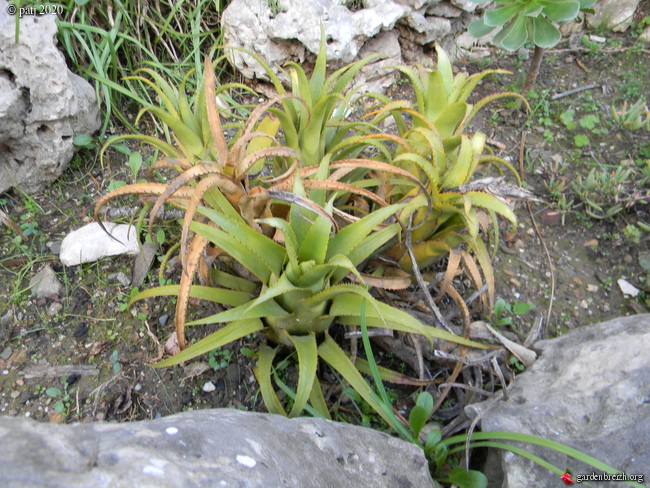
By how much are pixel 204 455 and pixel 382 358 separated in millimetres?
1001

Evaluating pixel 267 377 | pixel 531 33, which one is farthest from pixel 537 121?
pixel 267 377

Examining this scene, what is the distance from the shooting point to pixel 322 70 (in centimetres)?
162

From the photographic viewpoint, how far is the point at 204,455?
2.38ft

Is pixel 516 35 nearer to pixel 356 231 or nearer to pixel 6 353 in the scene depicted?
pixel 356 231

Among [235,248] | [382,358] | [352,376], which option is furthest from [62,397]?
[382,358]

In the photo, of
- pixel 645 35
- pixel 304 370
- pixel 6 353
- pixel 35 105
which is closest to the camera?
pixel 304 370

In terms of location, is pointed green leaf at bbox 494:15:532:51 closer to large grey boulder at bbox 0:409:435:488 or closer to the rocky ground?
the rocky ground

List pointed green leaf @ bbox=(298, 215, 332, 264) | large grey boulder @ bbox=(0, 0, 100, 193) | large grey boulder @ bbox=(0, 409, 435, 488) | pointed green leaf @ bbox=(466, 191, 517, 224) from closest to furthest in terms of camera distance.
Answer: large grey boulder @ bbox=(0, 409, 435, 488)
pointed green leaf @ bbox=(298, 215, 332, 264)
pointed green leaf @ bbox=(466, 191, 517, 224)
large grey boulder @ bbox=(0, 0, 100, 193)

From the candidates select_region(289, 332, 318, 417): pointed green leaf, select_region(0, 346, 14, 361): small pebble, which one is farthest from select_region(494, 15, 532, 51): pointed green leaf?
select_region(0, 346, 14, 361): small pebble

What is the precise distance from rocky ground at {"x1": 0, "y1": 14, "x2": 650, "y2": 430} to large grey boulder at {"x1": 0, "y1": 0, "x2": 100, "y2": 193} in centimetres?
10

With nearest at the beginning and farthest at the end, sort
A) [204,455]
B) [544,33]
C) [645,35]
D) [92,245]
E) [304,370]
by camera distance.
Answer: [204,455]
[304,370]
[92,245]
[544,33]
[645,35]

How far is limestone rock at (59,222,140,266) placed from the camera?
5.74 feet

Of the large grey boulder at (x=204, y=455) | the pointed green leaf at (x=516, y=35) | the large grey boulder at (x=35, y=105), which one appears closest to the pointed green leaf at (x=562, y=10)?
the pointed green leaf at (x=516, y=35)

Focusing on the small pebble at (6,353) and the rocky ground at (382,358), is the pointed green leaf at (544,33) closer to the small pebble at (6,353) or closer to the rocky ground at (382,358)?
the rocky ground at (382,358)
